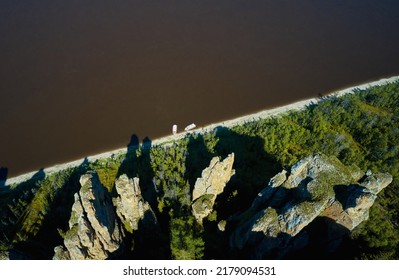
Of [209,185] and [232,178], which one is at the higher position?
[232,178]

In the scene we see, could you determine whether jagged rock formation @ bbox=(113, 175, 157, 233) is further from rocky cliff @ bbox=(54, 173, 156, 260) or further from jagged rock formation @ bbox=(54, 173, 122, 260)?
jagged rock formation @ bbox=(54, 173, 122, 260)

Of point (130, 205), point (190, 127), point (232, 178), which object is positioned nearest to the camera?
point (130, 205)

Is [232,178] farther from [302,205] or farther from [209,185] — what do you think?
[302,205]

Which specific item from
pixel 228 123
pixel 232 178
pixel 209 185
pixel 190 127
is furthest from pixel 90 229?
pixel 228 123

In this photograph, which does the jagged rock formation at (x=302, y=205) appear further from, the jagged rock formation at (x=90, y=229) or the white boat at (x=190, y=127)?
the white boat at (x=190, y=127)

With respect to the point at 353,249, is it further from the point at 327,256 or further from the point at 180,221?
the point at 180,221

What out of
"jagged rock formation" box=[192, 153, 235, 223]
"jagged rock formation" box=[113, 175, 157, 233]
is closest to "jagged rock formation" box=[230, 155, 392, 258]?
"jagged rock formation" box=[192, 153, 235, 223]
